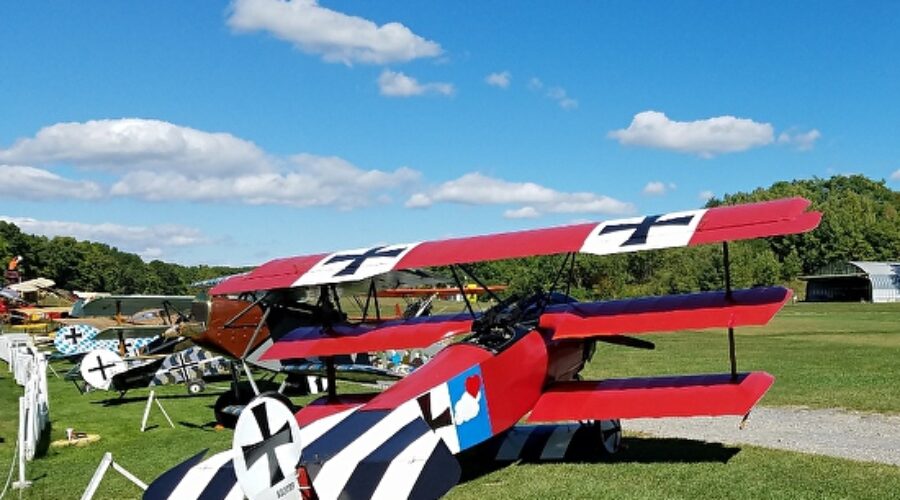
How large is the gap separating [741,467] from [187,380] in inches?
462

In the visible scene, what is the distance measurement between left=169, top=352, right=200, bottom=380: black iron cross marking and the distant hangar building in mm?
55459

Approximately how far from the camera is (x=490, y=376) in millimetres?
7004

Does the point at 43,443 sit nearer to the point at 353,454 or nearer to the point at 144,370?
the point at 144,370

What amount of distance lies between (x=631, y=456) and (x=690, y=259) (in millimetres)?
64606

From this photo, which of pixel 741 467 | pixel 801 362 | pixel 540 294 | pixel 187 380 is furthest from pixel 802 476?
pixel 187 380

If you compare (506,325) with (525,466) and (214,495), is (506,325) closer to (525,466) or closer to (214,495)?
(525,466)

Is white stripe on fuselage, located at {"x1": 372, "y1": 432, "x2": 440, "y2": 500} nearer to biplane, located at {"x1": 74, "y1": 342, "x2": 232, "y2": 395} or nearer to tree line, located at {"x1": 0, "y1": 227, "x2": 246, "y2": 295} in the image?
biplane, located at {"x1": 74, "y1": 342, "x2": 232, "y2": 395}

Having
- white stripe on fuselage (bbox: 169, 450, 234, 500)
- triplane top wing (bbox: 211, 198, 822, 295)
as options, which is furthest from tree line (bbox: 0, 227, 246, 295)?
white stripe on fuselage (bbox: 169, 450, 234, 500)

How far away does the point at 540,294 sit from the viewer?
→ 862 cm

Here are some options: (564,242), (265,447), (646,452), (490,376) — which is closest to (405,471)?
(265,447)

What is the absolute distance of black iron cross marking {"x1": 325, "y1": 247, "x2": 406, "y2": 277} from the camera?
8790 mm

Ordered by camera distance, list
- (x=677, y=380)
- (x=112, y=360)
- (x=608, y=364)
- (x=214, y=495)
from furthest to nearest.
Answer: (x=608, y=364) → (x=112, y=360) → (x=677, y=380) → (x=214, y=495)

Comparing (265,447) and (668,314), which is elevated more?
(668,314)

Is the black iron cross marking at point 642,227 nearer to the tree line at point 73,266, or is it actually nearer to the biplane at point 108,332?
the biplane at point 108,332
